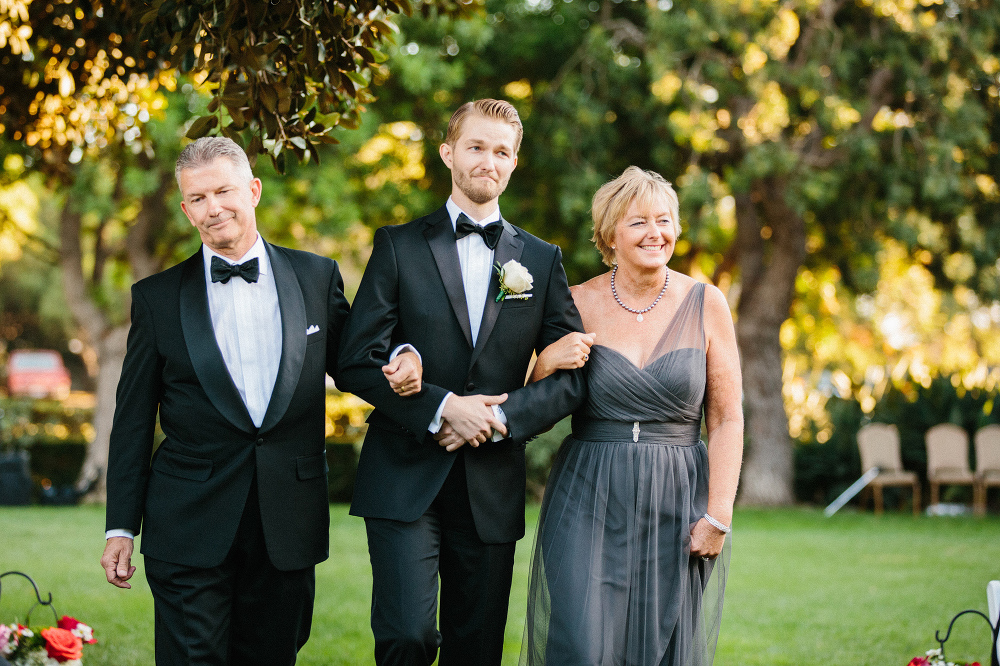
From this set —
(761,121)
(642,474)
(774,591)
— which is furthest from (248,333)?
(761,121)

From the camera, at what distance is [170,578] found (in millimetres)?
3490

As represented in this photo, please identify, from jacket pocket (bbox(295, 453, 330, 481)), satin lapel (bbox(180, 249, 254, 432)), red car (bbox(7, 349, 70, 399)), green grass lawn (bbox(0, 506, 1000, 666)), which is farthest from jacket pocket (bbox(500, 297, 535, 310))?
red car (bbox(7, 349, 70, 399))

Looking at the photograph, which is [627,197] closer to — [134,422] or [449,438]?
[449,438]

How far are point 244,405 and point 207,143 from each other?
962 millimetres

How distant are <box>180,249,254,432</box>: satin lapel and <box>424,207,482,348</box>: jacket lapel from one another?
0.85m

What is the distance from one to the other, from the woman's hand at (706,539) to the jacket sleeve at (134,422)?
206cm

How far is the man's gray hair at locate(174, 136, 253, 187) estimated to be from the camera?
3539 mm

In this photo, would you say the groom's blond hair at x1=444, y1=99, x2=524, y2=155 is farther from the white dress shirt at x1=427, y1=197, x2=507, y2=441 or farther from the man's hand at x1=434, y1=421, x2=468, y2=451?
the man's hand at x1=434, y1=421, x2=468, y2=451

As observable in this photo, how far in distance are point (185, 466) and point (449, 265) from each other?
1.21 meters

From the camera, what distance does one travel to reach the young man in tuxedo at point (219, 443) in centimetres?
350

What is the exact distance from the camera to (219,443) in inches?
139

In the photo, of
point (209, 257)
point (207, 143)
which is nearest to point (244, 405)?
point (209, 257)

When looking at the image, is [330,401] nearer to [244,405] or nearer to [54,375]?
[244,405]

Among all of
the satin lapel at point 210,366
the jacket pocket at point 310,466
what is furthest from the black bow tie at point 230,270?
the jacket pocket at point 310,466
